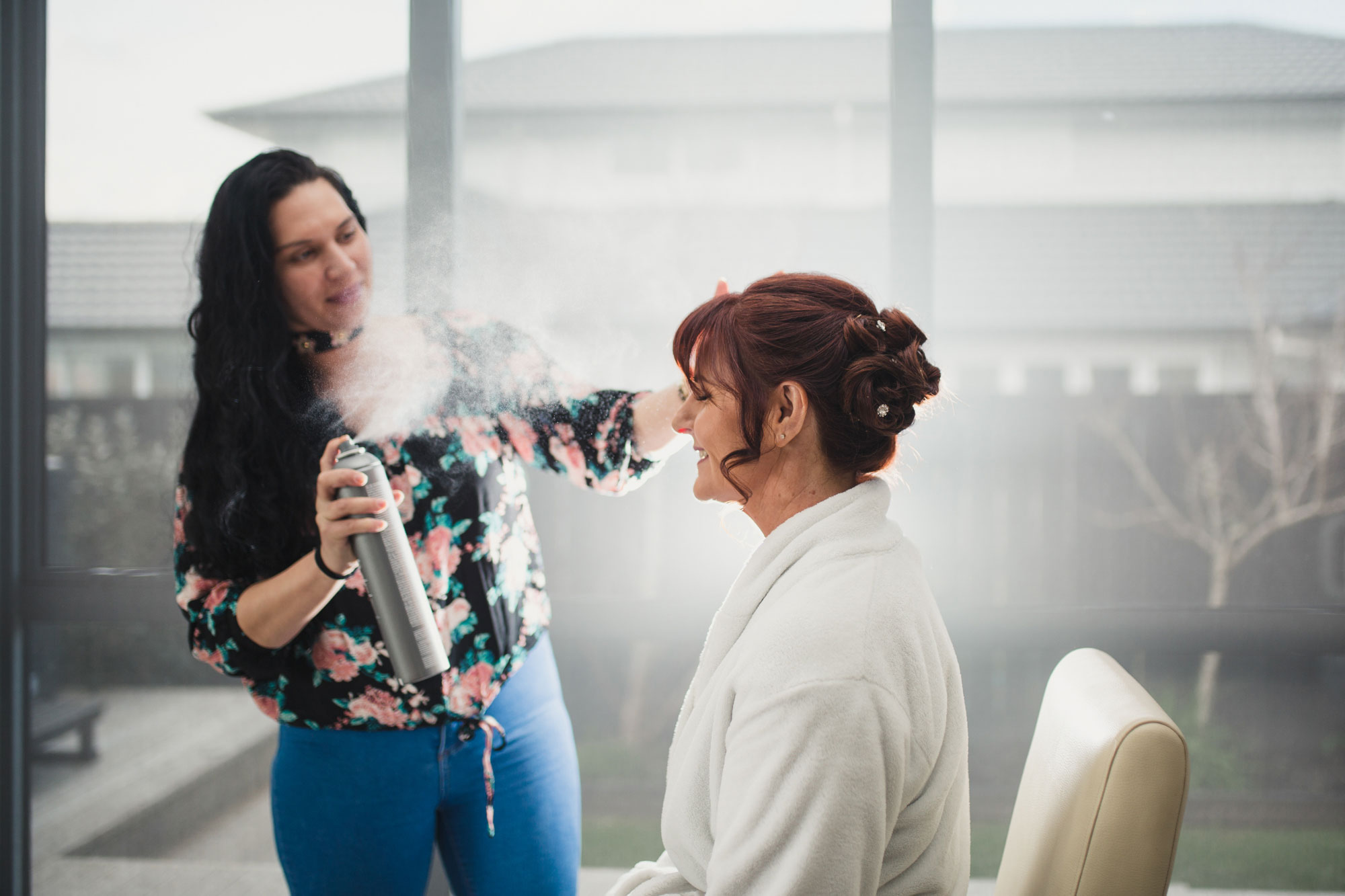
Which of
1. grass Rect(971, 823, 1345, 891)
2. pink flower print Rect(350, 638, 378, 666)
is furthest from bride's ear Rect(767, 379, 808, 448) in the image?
grass Rect(971, 823, 1345, 891)

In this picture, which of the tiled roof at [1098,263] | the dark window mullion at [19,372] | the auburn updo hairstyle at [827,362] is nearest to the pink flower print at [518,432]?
the auburn updo hairstyle at [827,362]

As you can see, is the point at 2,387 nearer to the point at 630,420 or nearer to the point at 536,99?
the point at 536,99

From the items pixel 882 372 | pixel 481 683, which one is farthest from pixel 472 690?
pixel 882 372

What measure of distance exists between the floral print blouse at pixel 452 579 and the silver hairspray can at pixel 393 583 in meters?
0.11

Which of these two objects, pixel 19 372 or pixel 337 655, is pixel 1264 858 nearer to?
pixel 337 655

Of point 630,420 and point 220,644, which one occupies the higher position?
point 630,420

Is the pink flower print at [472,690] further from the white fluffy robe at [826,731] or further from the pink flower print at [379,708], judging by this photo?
the white fluffy robe at [826,731]

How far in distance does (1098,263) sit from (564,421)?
48.9 inches

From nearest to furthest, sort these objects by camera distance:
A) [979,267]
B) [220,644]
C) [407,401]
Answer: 1. [220,644]
2. [407,401]
3. [979,267]

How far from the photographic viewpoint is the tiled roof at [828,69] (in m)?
1.77

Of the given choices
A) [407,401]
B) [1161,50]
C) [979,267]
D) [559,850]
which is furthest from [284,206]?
[1161,50]

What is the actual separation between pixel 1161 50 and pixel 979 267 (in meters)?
0.59

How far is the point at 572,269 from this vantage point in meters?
1.70

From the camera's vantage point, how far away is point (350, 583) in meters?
1.26
